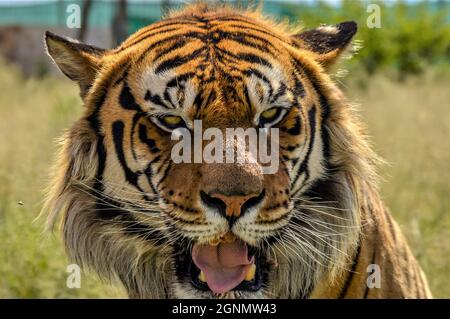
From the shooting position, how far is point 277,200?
3.05 metres

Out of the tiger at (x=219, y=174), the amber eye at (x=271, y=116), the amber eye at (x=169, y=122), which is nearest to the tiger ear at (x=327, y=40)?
the tiger at (x=219, y=174)

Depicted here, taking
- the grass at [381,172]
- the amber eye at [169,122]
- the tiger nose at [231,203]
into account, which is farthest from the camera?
the grass at [381,172]

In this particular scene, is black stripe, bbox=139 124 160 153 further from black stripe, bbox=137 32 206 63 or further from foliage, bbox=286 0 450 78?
foliage, bbox=286 0 450 78

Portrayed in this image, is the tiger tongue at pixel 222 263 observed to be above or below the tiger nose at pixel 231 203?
below

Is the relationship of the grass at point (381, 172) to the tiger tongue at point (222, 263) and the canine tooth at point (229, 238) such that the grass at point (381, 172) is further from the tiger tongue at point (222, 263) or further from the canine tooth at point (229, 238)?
the canine tooth at point (229, 238)

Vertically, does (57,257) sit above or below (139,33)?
below

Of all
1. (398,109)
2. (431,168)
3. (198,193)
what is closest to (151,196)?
(198,193)

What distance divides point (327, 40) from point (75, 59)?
112 centimetres

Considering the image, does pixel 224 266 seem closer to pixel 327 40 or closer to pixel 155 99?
pixel 155 99

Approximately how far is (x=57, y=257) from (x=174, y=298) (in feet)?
5.94

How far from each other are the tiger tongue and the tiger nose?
0.76ft

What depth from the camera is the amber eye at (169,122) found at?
311cm

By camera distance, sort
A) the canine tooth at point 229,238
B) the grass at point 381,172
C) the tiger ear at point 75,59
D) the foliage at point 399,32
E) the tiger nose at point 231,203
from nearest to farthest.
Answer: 1. the tiger nose at point 231,203
2. the canine tooth at point 229,238
3. the tiger ear at point 75,59
4. the grass at point 381,172
5. the foliage at point 399,32
